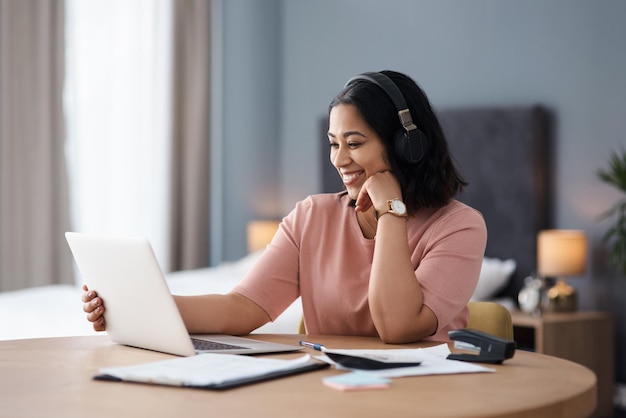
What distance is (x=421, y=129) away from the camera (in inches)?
73.7

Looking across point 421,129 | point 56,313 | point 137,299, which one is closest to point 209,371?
point 137,299

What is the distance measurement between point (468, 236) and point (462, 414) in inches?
31.7

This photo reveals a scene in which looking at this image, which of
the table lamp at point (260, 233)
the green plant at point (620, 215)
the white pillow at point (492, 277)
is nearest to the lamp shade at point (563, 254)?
the green plant at point (620, 215)

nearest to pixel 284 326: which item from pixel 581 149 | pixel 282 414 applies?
pixel 581 149

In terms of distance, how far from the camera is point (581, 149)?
3.95 meters

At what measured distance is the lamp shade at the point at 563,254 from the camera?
3707mm

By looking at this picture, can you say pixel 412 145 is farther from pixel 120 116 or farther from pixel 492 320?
pixel 120 116

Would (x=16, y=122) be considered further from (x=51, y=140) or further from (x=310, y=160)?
(x=310, y=160)

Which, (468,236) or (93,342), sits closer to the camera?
(93,342)

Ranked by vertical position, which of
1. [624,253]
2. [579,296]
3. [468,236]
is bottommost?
[579,296]

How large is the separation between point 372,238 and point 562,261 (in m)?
2.05

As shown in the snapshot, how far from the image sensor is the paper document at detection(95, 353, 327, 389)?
1.08 metres

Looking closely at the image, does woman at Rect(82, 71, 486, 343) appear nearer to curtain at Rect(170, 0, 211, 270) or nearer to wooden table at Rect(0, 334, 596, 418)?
wooden table at Rect(0, 334, 596, 418)

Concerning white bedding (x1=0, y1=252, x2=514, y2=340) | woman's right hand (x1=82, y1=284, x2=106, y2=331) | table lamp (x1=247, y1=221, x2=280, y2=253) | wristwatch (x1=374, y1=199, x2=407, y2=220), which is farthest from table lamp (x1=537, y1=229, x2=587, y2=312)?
woman's right hand (x1=82, y1=284, x2=106, y2=331)
